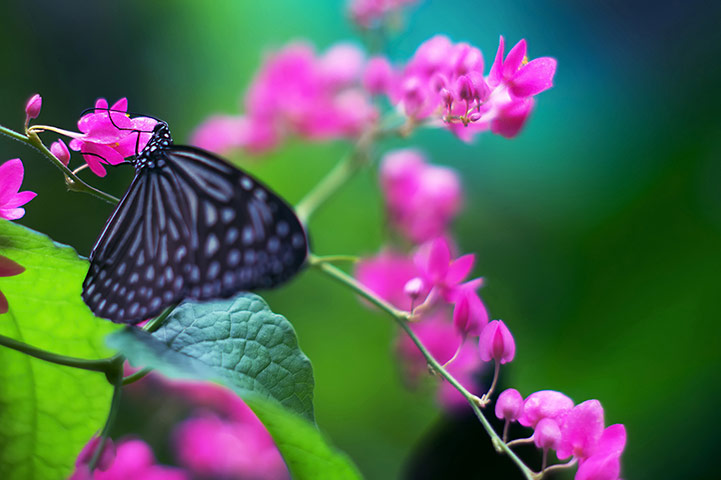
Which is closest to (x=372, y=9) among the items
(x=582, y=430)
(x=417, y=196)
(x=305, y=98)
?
(x=305, y=98)

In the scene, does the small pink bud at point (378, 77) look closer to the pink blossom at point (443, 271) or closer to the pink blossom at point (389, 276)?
the pink blossom at point (389, 276)

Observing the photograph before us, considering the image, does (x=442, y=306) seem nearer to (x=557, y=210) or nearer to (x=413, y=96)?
(x=413, y=96)

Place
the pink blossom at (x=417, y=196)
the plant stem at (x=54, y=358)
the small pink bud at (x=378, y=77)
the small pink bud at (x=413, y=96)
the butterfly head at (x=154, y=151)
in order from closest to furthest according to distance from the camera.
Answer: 1. the plant stem at (x=54, y=358)
2. the butterfly head at (x=154, y=151)
3. the small pink bud at (x=413, y=96)
4. the small pink bud at (x=378, y=77)
5. the pink blossom at (x=417, y=196)

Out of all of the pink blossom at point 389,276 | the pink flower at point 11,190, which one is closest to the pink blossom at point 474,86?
the pink flower at point 11,190

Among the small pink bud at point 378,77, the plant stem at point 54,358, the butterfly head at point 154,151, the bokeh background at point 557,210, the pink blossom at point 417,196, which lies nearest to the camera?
the plant stem at point 54,358

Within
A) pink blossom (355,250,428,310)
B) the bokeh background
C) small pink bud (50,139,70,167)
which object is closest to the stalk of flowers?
small pink bud (50,139,70,167)

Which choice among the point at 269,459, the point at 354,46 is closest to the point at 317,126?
the point at 354,46

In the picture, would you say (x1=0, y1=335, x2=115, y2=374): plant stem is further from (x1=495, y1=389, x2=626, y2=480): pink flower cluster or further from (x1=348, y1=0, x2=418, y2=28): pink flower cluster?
(x1=348, y1=0, x2=418, y2=28): pink flower cluster
